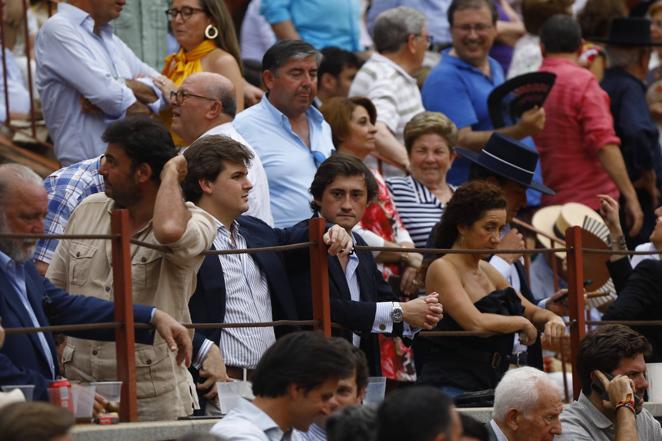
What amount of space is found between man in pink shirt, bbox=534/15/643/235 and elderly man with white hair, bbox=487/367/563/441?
15.8 feet

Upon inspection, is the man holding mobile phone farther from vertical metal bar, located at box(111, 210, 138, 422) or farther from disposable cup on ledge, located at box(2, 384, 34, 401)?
disposable cup on ledge, located at box(2, 384, 34, 401)

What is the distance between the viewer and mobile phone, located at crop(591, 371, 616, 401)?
30.4 feet

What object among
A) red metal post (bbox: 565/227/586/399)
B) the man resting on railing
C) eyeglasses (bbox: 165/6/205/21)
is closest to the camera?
the man resting on railing

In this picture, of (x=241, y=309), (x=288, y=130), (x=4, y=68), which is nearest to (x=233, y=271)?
(x=241, y=309)

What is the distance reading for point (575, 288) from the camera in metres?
10.0

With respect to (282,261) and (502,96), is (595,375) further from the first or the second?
(502,96)

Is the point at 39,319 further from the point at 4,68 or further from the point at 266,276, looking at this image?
the point at 4,68

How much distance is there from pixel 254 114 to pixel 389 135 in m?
2.06

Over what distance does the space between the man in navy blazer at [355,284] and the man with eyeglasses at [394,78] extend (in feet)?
9.34

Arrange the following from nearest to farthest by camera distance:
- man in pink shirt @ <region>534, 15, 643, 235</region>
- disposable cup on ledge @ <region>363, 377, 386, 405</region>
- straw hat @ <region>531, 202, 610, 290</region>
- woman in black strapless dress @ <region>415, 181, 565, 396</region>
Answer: disposable cup on ledge @ <region>363, 377, 386, 405</region> → woman in black strapless dress @ <region>415, 181, 565, 396</region> → straw hat @ <region>531, 202, 610, 290</region> → man in pink shirt @ <region>534, 15, 643, 235</region>

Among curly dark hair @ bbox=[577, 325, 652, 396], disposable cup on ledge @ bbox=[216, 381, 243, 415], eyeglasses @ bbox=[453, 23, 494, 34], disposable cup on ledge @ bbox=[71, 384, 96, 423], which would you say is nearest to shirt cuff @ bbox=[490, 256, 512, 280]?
curly dark hair @ bbox=[577, 325, 652, 396]

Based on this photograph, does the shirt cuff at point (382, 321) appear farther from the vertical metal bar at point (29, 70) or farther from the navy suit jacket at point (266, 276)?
the vertical metal bar at point (29, 70)

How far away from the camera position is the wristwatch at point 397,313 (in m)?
8.99

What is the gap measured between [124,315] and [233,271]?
3.54ft
